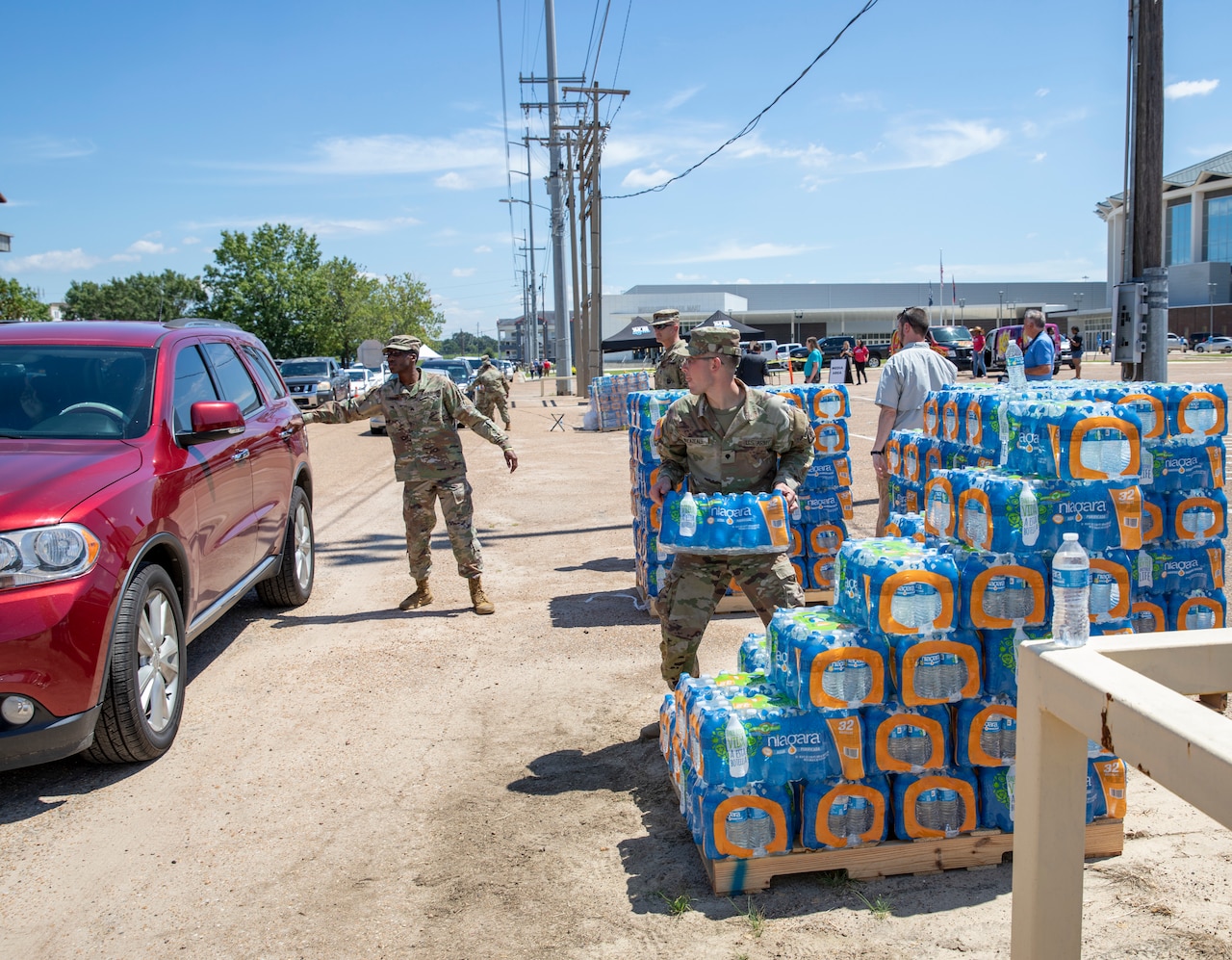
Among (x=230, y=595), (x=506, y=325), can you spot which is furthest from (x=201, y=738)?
(x=506, y=325)

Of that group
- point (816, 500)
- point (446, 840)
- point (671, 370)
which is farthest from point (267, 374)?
point (446, 840)

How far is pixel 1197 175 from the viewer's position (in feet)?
264

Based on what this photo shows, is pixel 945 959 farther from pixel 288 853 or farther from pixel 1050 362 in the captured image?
pixel 1050 362

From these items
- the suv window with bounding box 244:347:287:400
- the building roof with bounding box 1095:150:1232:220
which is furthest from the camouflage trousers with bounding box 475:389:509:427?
the building roof with bounding box 1095:150:1232:220

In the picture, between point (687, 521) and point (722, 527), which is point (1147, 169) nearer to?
point (722, 527)

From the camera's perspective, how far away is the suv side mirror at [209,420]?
17.7ft

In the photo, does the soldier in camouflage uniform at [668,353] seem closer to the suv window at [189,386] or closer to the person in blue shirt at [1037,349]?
the person in blue shirt at [1037,349]

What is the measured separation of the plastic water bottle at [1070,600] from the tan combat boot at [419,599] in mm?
5907

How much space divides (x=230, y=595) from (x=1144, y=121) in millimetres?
7862

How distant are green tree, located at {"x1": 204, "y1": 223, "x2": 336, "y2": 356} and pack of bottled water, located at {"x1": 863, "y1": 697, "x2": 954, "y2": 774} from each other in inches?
2508

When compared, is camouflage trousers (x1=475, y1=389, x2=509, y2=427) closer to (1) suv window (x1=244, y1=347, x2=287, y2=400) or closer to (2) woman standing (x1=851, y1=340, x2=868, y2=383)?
(1) suv window (x1=244, y1=347, x2=287, y2=400)

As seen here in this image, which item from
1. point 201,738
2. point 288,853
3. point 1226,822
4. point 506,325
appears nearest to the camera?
point 1226,822

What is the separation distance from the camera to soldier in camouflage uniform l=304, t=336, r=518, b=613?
7504 millimetres

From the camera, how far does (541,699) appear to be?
5.77 metres
